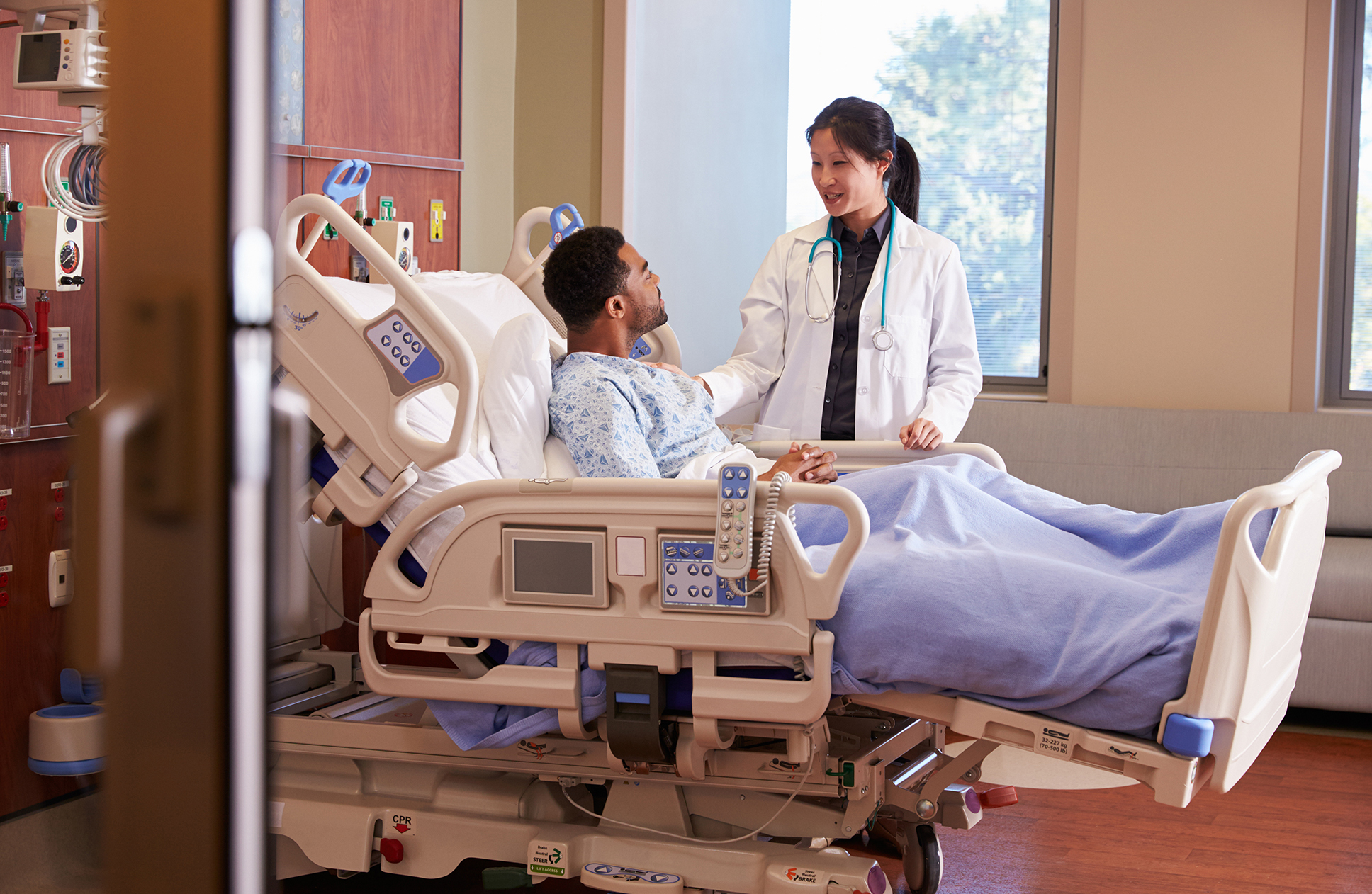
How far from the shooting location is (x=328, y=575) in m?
2.64

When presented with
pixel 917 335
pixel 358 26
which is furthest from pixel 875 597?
pixel 358 26

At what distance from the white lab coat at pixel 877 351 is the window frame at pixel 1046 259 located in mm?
1679

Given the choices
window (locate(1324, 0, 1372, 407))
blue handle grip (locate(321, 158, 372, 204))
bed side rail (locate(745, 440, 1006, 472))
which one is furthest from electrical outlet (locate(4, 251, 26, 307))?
window (locate(1324, 0, 1372, 407))

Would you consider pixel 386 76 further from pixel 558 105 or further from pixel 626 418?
pixel 626 418

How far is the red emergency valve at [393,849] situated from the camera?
2.10 meters

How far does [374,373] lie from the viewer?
198 centimetres

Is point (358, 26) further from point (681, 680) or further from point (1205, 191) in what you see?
point (1205, 191)

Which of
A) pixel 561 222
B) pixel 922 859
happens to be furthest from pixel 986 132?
pixel 922 859

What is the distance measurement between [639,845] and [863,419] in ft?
4.26

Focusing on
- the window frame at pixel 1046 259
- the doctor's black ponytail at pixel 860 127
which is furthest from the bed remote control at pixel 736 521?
the window frame at pixel 1046 259

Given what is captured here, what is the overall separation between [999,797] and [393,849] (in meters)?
1.16

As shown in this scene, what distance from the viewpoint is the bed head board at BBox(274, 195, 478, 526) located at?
1.94 metres

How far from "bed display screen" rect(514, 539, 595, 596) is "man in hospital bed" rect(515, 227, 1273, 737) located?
0.32 meters

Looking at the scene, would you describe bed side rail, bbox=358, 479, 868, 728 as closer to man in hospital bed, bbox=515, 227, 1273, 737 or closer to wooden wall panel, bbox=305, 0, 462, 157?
man in hospital bed, bbox=515, 227, 1273, 737
